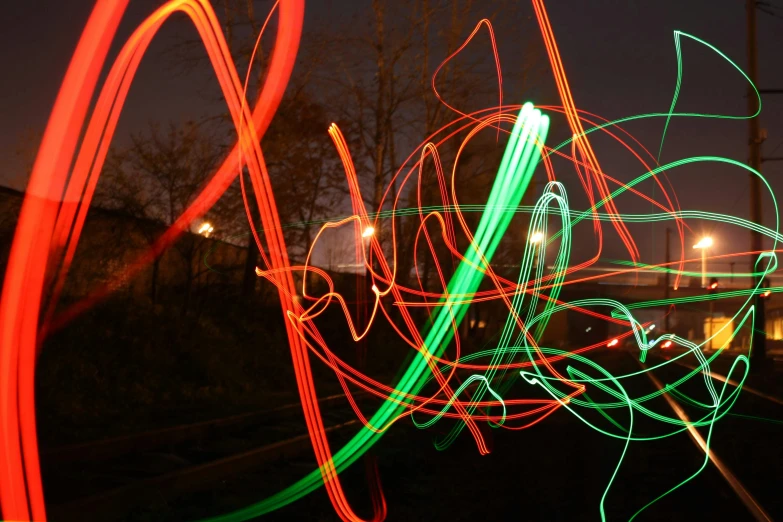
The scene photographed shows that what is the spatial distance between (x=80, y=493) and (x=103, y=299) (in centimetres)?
1158

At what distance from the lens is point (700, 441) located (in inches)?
581

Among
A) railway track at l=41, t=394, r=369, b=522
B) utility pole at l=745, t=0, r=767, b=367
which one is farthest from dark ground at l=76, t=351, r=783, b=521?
utility pole at l=745, t=0, r=767, b=367

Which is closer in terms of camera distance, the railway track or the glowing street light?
the railway track

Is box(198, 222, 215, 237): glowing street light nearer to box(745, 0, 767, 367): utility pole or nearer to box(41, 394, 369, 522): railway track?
box(41, 394, 369, 522): railway track

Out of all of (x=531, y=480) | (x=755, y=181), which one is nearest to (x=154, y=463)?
(x=531, y=480)

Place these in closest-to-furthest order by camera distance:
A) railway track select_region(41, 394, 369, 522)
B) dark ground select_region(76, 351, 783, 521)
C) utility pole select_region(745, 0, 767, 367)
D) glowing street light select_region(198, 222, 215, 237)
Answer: railway track select_region(41, 394, 369, 522)
dark ground select_region(76, 351, 783, 521)
glowing street light select_region(198, 222, 215, 237)
utility pole select_region(745, 0, 767, 367)

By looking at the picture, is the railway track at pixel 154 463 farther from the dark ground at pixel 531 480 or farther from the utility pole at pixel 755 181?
the utility pole at pixel 755 181

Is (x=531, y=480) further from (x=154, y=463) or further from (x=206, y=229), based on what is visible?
(x=206, y=229)

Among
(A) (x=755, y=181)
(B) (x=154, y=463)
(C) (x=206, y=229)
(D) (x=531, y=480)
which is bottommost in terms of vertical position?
(B) (x=154, y=463)

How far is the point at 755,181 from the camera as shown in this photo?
29547 millimetres

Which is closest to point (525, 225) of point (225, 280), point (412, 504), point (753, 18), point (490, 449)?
point (753, 18)

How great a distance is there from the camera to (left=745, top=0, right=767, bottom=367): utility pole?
1094 inches

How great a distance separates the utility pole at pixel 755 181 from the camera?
2780 cm

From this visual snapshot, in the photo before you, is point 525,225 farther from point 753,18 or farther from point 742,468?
point 742,468
